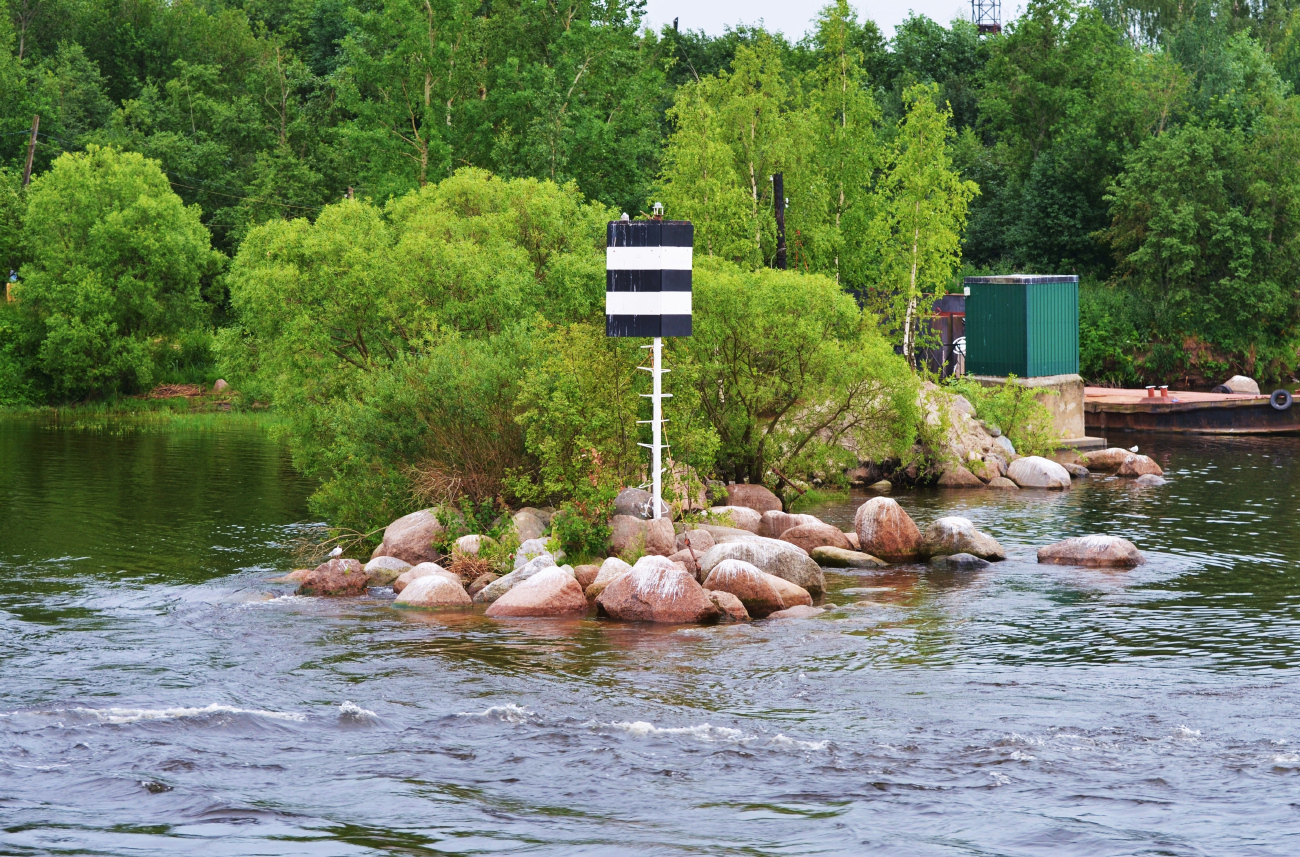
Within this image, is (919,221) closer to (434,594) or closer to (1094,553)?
(1094,553)

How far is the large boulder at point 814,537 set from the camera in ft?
79.3

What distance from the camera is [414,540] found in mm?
23125

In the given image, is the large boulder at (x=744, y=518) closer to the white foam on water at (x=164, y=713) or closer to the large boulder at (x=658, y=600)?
the large boulder at (x=658, y=600)

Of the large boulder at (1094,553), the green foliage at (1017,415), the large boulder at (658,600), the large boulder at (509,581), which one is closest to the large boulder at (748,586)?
the large boulder at (658,600)

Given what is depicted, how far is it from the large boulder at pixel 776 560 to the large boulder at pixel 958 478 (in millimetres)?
13975

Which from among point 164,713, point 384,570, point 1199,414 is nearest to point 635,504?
point 384,570

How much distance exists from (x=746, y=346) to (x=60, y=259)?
37.2m

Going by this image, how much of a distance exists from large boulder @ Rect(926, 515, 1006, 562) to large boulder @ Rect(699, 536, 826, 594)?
3459 millimetres

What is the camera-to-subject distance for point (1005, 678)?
16.5m

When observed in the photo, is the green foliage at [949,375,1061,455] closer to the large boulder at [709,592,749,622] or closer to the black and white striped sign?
the black and white striped sign

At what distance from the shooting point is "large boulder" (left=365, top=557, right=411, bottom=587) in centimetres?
2206

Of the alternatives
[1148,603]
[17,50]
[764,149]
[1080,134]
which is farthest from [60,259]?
[1148,603]

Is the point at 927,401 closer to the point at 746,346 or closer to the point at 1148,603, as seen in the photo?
the point at 746,346

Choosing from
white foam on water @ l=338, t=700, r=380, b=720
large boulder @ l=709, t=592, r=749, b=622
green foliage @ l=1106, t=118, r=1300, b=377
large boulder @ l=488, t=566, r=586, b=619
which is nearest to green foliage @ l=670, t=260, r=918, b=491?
large boulder @ l=488, t=566, r=586, b=619
